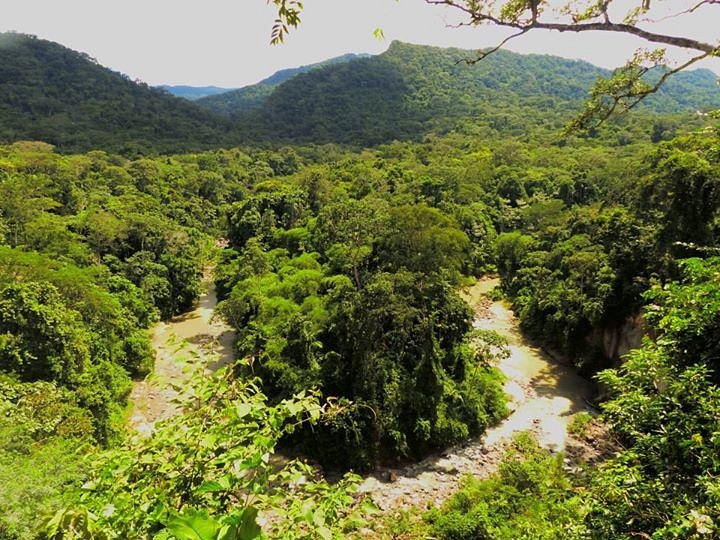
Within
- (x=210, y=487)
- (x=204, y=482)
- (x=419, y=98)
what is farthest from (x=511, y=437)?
(x=419, y=98)

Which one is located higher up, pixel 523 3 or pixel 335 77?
pixel 335 77

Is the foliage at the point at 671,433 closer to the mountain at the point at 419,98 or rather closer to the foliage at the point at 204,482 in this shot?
the foliage at the point at 204,482

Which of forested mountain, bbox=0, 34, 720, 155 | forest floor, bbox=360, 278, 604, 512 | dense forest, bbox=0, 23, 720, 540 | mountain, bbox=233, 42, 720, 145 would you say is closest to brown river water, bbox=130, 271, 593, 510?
forest floor, bbox=360, 278, 604, 512

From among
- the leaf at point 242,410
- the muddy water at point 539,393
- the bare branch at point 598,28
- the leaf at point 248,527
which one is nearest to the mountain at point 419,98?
the muddy water at point 539,393

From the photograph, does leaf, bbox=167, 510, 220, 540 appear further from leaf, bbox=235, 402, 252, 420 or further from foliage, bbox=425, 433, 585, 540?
foliage, bbox=425, 433, 585, 540

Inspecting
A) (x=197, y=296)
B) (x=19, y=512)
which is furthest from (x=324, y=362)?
(x=197, y=296)

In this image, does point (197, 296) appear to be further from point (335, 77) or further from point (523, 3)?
point (335, 77)
